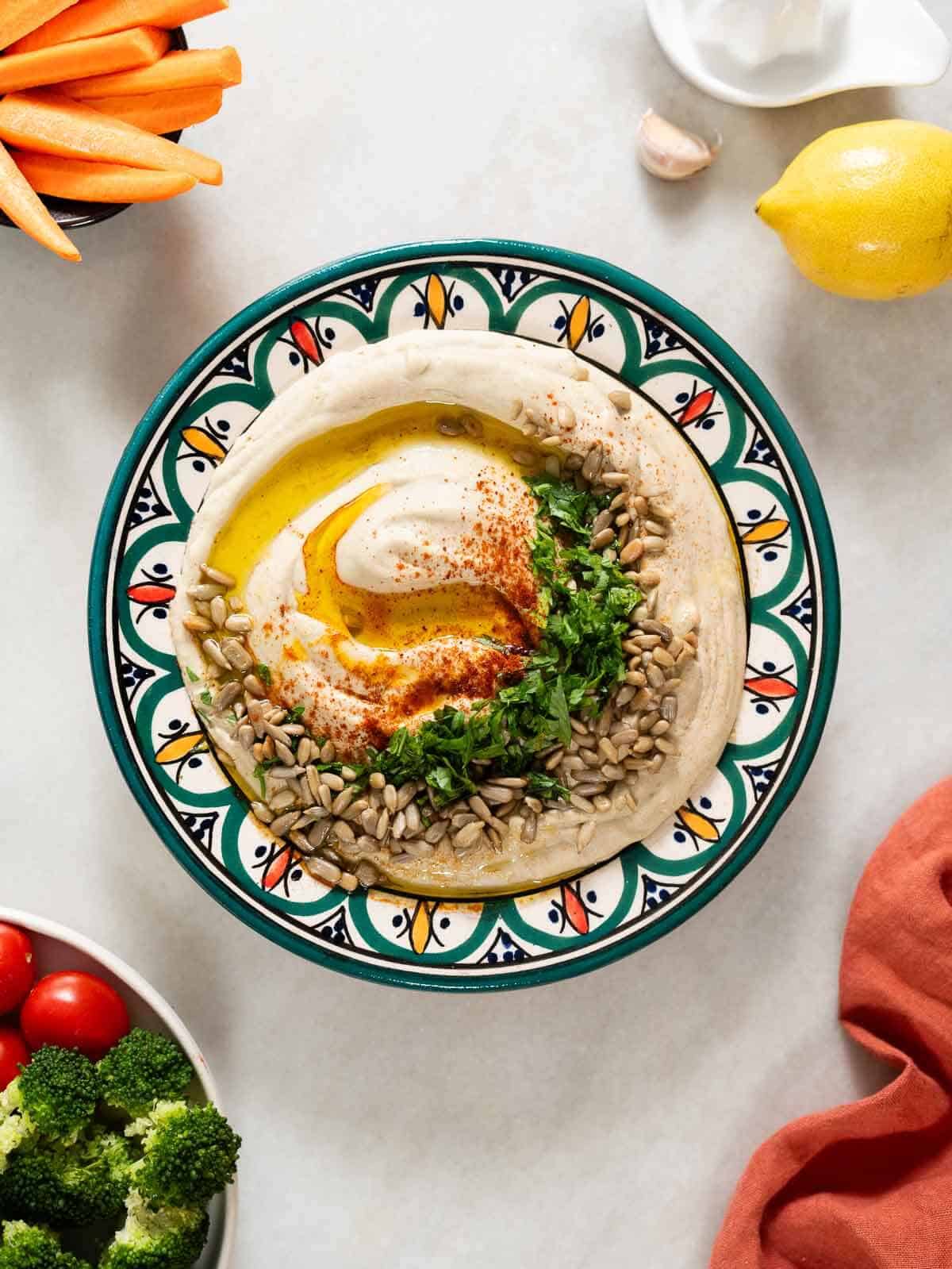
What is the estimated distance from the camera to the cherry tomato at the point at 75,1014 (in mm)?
2547

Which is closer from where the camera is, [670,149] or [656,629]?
[656,629]

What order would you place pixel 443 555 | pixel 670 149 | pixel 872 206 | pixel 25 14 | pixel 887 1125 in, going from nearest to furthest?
pixel 25 14 → pixel 872 206 → pixel 443 555 → pixel 670 149 → pixel 887 1125

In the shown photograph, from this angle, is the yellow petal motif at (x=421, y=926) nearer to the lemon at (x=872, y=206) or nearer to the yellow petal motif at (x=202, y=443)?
the yellow petal motif at (x=202, y=443)

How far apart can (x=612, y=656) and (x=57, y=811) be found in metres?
1.46

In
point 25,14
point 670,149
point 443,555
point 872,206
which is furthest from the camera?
point 670,149

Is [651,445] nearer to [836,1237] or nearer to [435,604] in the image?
[435,604]

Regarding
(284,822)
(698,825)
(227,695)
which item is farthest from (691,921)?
(227,695)

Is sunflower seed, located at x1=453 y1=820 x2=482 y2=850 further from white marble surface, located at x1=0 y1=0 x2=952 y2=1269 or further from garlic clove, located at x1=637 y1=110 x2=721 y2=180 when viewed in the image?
garlic clove, located at x1=637 y1=110 x2=721 y2=180

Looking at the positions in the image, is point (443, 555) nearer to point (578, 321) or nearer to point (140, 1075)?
point (578, 321)

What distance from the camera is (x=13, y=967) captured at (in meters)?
2.57

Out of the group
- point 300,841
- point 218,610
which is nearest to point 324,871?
point 300,841

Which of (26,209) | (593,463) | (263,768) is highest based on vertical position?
(26,209)

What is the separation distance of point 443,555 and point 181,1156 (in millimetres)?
1469

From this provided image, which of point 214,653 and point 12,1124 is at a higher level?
point 214,653
